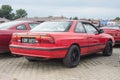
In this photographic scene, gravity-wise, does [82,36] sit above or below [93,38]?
above

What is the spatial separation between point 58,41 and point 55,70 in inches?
34.5

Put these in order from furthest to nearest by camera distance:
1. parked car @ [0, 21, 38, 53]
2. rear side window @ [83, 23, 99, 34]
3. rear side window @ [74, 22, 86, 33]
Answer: parked car @ [0, 21, 38, 53] < rear side window @ [83, 23, 99, 34] < rear side window @ [74, 22, 86, 33]

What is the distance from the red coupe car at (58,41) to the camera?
712 centimetres

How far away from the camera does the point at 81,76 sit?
22.1ft

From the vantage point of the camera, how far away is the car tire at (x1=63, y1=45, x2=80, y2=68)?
759 centimetres

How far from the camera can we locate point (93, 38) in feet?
29.6

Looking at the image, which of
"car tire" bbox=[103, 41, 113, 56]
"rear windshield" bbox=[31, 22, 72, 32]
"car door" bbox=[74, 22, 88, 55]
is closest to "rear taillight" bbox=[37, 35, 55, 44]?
"rear windshield" bbox=[31, 22, 72, 32]

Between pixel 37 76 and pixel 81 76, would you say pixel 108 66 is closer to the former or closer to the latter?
pixel 81 76

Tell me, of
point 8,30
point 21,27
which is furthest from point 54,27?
point 21,27

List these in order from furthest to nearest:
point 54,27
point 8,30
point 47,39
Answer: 1. point 8,30
2. point 54,27
3. point 47,39

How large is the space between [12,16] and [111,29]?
3447 inches

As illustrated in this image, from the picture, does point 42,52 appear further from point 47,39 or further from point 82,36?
point 82,36

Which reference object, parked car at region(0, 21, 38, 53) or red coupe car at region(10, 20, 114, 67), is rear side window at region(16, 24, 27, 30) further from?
red coupe car at region(10, 20, 114, 67)

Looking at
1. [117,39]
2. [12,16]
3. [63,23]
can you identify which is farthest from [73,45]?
[12,16]
